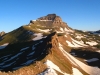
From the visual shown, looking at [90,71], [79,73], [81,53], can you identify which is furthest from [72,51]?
[79,73]

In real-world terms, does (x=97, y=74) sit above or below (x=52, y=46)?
below

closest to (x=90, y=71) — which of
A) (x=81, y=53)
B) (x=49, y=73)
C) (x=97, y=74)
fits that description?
(x=97, y=74)

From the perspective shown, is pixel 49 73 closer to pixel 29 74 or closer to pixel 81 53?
pixel 29 74

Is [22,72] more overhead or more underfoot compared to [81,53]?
more overhead

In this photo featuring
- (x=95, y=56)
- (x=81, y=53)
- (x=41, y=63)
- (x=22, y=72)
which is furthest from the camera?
(x=81, y=53)

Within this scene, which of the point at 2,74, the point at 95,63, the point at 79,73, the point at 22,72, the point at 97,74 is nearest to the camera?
the point at 2,74

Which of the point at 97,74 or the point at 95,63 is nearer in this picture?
the point at 97,74

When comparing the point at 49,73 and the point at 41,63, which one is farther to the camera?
the point at 41,63

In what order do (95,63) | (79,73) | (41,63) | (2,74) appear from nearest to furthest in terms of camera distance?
(2,74), (41,63), (79,73), (95,63)

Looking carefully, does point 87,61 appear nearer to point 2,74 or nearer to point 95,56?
point 95,56
